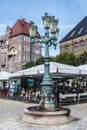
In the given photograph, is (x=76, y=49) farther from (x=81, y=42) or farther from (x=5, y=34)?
(x=5, y=34)

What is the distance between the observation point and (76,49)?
68.4 metres

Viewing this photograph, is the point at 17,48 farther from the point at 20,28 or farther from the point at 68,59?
the point at 68,59

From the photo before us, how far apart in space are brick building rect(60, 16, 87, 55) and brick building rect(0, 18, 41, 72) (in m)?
9.18

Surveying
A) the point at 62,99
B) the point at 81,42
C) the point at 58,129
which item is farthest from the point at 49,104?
the point at 81,42

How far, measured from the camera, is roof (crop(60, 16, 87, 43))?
2603 inches

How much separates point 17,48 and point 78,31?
19.4 metres

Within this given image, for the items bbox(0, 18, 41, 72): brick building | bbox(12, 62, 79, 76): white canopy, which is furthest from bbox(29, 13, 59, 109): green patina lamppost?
bbox(0, 18, 41, 72): brick building

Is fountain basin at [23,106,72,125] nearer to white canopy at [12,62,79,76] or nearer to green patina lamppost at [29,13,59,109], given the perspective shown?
green patina lamppost at [29,13,59,109]

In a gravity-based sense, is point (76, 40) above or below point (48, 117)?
above

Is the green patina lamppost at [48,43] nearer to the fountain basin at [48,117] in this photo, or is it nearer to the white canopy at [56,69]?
the fountain basin at [48,117]

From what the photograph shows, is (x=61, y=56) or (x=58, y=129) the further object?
(x=61, y=56)

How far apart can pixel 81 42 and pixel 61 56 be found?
15984 millimetres

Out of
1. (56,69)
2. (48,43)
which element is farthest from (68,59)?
(48,43)

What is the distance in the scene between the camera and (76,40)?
67.8 metres
